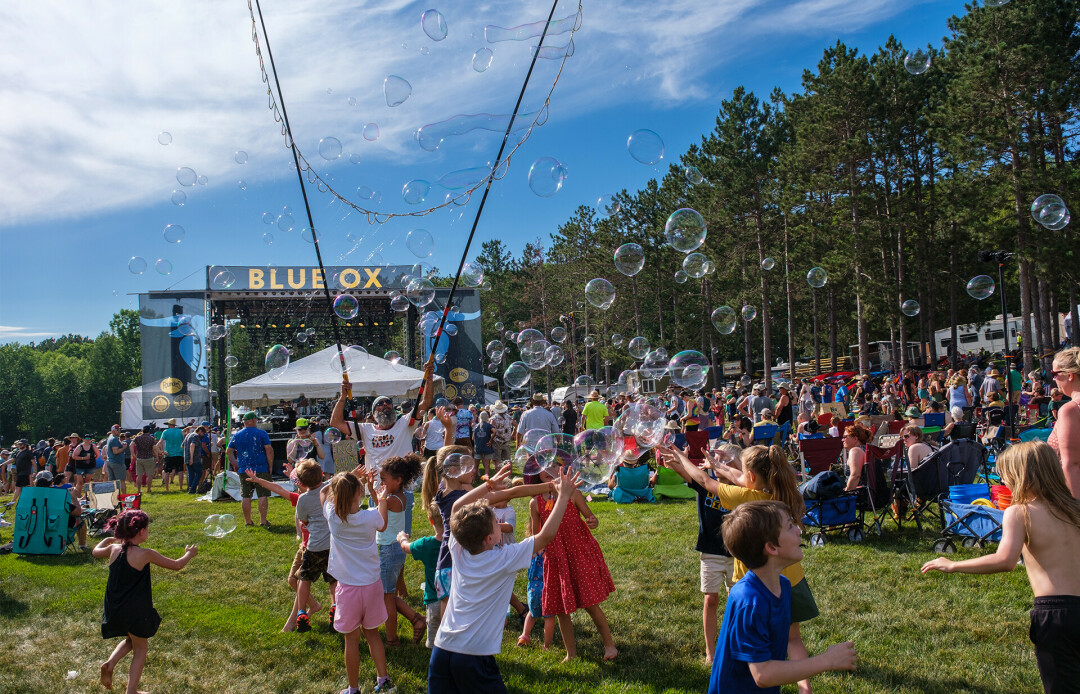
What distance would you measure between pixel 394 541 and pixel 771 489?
9.38ft

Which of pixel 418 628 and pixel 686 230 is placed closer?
pixel 418 628

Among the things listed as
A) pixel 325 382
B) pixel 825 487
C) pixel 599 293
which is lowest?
pixel 825 487

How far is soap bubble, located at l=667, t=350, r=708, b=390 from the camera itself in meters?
8.26

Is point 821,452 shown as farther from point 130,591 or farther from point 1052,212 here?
point 130,591

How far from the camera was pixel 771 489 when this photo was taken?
3504mm

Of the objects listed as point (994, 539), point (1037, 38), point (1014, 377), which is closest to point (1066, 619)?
point (994, 539)

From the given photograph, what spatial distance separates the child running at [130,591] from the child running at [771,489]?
3.17 meters

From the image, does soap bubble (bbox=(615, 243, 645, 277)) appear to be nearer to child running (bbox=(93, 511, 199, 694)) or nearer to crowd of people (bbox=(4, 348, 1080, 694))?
crowd of people (bbox=(4, 348, 1080, 694))

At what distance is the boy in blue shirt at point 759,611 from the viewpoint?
81.8 inches

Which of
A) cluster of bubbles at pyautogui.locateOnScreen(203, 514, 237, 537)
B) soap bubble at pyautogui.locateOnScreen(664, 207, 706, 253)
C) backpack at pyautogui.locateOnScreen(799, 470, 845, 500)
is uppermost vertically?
soap bubble at pyautogui.locateOnScreen(664, 207, 706, 253)

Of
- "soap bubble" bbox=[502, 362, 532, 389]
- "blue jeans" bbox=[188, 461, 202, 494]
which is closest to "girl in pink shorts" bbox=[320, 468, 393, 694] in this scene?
"soap bubble" bbox=[502, 362, 532, 389]

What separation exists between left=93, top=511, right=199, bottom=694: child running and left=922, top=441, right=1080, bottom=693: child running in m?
4.28

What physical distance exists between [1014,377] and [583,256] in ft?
89.0

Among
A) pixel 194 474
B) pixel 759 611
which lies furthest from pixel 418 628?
pixel 194 474
